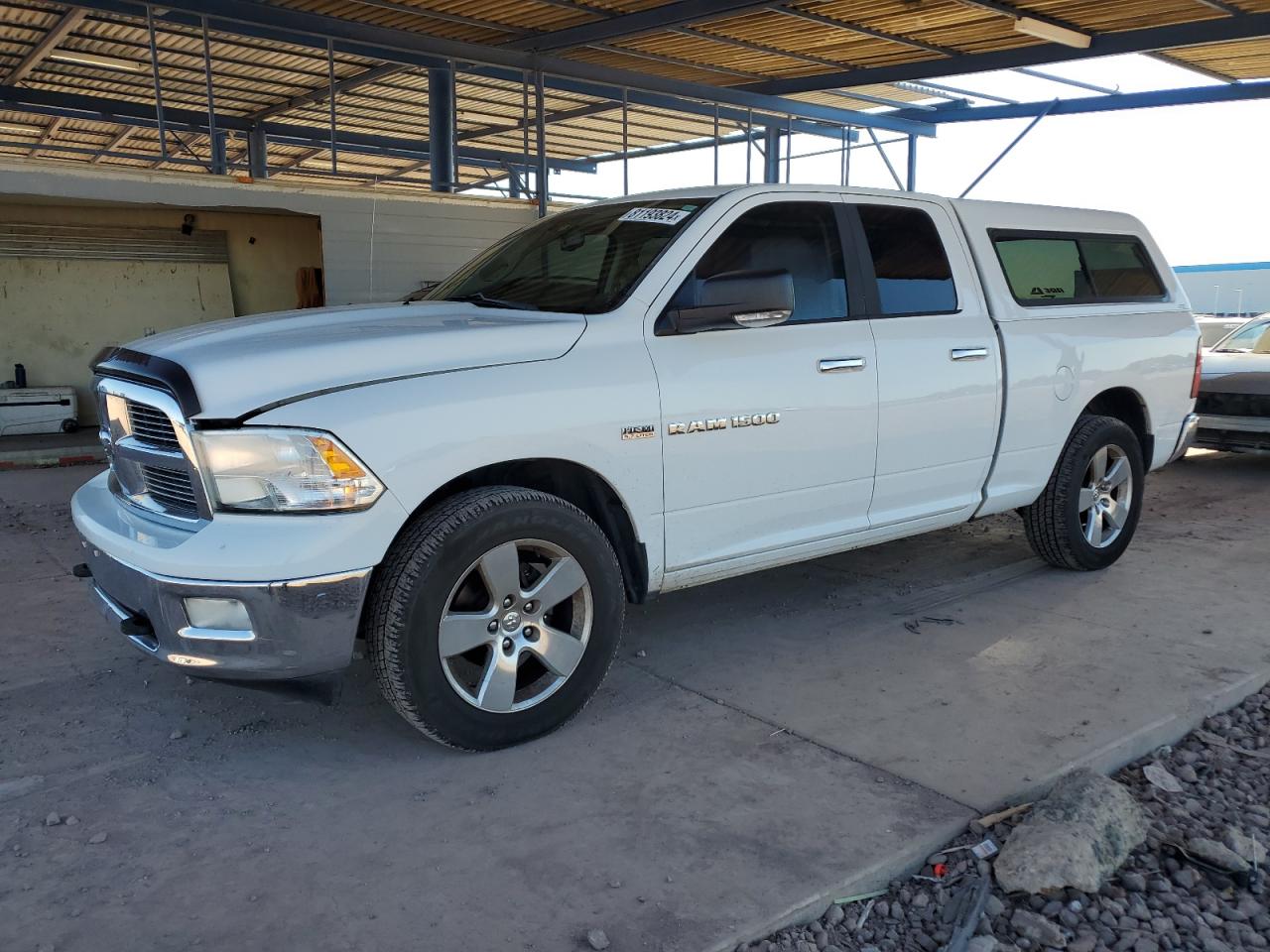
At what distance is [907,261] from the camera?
4914 mm

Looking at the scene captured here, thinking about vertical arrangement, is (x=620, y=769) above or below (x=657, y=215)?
below

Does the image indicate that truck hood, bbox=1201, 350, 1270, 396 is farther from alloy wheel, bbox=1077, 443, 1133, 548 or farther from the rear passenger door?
the rear passenger door

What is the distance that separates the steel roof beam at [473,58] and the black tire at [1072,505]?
8.11m

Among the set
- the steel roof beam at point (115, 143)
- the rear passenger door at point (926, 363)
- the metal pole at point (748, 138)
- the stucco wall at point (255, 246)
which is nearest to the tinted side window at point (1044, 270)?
the rear passenger door at point (926, 363)

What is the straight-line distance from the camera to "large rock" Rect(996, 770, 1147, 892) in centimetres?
285

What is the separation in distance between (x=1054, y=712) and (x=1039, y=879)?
1.26 meters

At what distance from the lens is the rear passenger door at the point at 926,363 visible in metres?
4.64

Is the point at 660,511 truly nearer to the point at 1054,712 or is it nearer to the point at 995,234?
the point at 1054,712

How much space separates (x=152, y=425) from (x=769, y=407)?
2230 millimetres

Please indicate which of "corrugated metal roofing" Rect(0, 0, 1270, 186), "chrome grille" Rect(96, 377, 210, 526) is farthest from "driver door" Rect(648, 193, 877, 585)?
"corrugated metal roofing" Rect(0, 0, 1270, 186)

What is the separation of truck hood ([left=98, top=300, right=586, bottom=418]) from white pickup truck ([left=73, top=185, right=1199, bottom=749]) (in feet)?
0.04

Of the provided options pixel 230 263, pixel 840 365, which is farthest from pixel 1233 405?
pixel 230 263

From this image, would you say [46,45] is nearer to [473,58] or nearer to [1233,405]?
[473,58]

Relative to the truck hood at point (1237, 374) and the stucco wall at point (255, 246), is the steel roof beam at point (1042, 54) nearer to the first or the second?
the truck hood at point (1237, 374)
